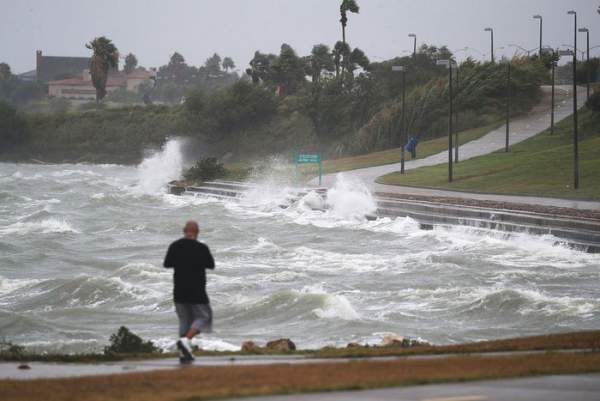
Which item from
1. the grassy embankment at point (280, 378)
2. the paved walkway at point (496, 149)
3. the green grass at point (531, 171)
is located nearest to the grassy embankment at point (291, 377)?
the grassy embankment at point (280, 378)

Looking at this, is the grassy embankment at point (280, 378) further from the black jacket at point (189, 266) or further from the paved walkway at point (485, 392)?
the black jacket at point (189, 266)

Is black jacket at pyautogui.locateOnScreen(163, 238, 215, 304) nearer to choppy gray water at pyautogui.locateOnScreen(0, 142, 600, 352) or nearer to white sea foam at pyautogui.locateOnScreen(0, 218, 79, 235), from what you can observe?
choppy gray water at pyautogui.locateOnScreen(0, 142, 600, 352)

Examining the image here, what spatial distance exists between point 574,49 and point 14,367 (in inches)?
1100

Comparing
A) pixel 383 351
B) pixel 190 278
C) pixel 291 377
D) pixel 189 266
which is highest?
pixel 189 266

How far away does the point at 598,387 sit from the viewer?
30.5ft

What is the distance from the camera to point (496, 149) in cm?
5884

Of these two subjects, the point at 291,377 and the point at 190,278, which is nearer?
the point at 291,377

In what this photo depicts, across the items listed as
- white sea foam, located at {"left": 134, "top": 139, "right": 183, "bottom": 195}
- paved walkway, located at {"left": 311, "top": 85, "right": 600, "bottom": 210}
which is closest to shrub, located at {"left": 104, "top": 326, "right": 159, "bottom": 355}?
paved walkway, located at {"left": 311, "top": 85, "right": 600, "bottom": 210}

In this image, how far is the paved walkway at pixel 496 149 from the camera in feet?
121

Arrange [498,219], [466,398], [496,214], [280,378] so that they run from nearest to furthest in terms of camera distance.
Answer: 1. [466,398]
2. [280,378]
3. [498,219]
4. [496,214]

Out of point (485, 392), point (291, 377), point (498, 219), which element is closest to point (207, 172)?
point (498, 219)

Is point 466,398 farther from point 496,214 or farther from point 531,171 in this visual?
point 531,171

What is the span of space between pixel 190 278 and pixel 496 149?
49.4 meters

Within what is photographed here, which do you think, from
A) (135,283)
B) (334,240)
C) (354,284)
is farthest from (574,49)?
(135,283)
